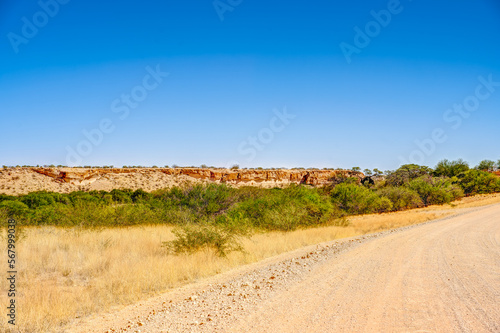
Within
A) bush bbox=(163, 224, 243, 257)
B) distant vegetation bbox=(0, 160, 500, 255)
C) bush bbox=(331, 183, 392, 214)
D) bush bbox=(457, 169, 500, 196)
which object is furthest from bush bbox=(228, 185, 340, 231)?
bush bbox=(457, 169, 500, 196)

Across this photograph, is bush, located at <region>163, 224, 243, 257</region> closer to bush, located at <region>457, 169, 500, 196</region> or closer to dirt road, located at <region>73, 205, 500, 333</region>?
dirt road, located at <region>73, 205, 500, 333</region>

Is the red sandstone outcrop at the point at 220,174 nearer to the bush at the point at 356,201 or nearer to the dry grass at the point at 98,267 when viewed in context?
the bush at the point at 356,201

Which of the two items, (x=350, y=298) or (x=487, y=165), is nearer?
(x=350, y=298)

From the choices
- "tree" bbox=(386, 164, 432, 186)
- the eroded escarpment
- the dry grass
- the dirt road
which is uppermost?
the eroded escarpment

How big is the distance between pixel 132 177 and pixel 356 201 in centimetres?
4002

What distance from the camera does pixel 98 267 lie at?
10.5 m

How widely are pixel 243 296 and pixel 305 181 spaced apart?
65804 millimetres

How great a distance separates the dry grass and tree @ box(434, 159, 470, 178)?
53.4 meters

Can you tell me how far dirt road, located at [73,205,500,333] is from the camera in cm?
516

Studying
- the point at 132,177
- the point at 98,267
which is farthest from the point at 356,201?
the point at 132,177

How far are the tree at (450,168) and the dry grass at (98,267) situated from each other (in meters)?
53.4

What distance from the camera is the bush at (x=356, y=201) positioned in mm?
32688

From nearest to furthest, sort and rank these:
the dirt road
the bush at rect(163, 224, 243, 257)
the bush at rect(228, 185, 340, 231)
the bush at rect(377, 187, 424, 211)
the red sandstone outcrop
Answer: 1. the dirt road
2. the bush at rect(163, 224, 243, 257)
3. the bush at rect(228, 185, 340, 231)
4. the bush at rect(377, 187, 424, 211)
5. the red sandstone outcrop

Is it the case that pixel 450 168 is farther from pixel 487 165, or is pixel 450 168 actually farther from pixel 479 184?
pixel 487 165
